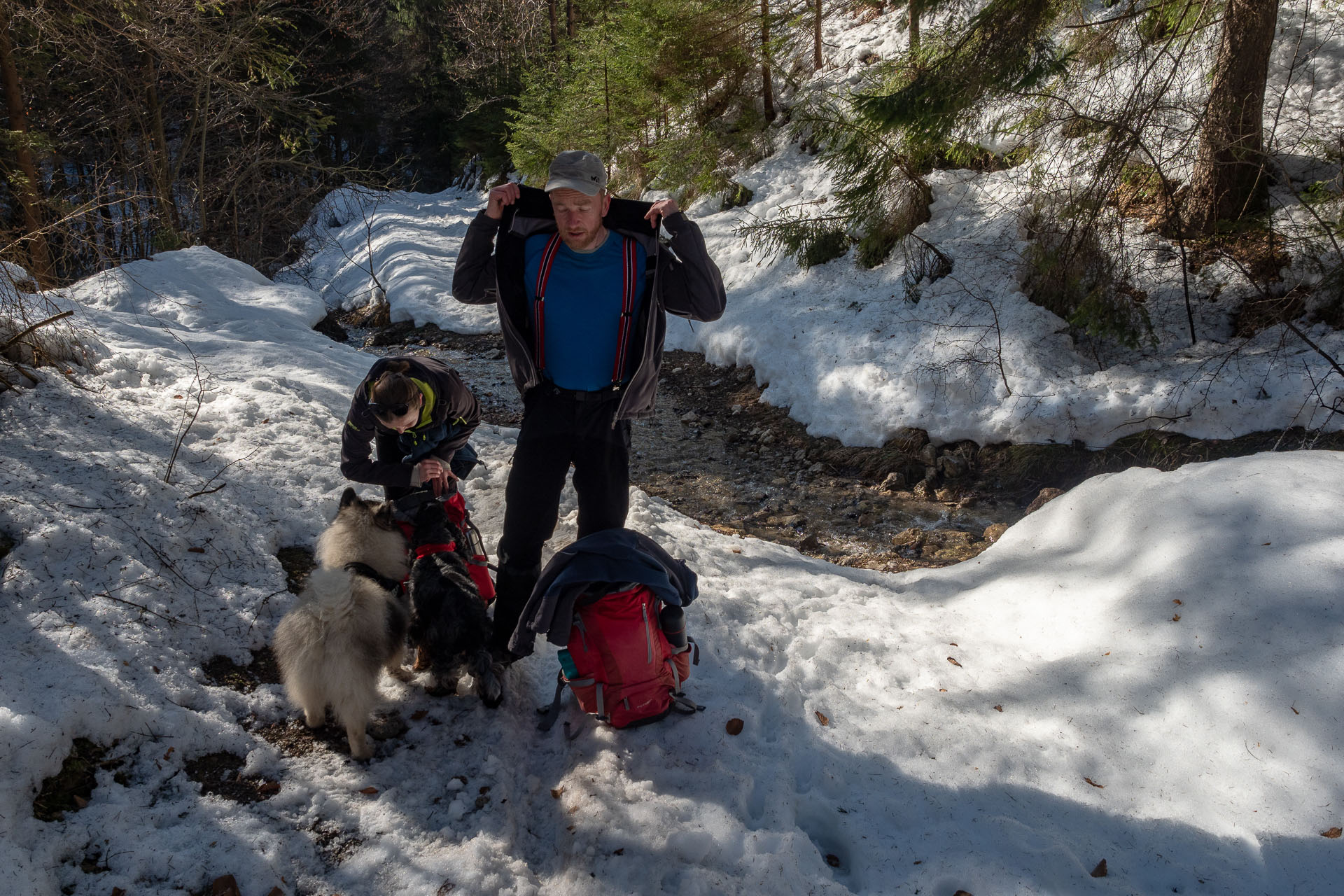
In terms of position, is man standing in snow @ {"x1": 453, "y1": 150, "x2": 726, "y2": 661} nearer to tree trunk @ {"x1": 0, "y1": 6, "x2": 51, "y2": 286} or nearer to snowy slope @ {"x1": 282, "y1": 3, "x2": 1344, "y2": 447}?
snowy slope @ {"x1": 282, "y1": 3, "x2": 1344, "y2": 447}

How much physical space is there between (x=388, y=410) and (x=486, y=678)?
1456mm

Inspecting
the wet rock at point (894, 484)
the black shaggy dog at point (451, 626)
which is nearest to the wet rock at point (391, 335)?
the wet rock at point (894, 484)

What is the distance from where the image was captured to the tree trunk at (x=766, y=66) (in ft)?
48.3

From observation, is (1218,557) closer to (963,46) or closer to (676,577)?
(676,577)

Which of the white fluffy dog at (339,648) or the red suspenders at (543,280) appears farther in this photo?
the red suspenders at (543,280)

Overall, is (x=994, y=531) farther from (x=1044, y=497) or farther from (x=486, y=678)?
(x=486, y=678)

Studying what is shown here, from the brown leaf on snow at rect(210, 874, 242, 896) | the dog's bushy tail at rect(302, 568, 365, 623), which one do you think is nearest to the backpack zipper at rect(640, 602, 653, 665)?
the dog's bushy tail at rect(302, 568, 365, 623)

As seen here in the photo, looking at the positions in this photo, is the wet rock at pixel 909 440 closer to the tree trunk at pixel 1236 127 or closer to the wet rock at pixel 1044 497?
the wet rock at pixel 1044 497

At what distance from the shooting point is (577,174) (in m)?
3.04

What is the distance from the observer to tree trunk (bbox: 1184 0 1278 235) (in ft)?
23.0

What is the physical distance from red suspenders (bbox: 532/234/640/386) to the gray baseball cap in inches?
11.4

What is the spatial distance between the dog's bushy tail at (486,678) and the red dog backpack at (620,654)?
0.46 metres

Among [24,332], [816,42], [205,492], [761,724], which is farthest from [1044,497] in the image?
[816,42]

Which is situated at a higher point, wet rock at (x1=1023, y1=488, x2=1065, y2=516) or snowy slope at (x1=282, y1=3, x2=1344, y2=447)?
snowy slope at (x1=282, y1=3, x2=1344, y2=447)
